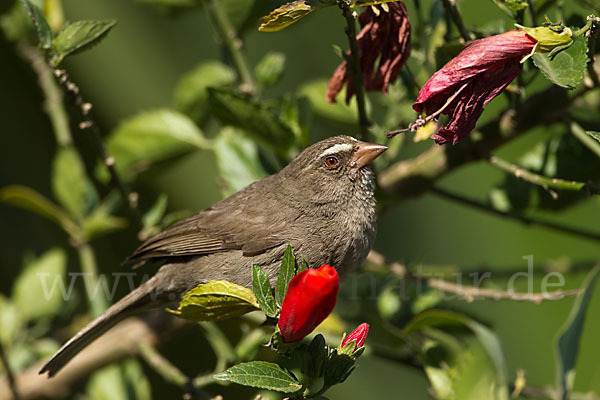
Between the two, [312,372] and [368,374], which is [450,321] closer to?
[312,372]

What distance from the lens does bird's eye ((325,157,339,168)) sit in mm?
3121

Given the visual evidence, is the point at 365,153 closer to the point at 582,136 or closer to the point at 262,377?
the point at 582,136

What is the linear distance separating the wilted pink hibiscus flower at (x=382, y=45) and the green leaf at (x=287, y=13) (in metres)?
0.36

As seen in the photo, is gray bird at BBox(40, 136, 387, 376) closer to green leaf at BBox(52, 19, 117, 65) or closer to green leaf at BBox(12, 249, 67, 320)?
green leaf at BBox(12, 249, 67, 320)

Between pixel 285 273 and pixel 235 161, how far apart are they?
1.26 metres

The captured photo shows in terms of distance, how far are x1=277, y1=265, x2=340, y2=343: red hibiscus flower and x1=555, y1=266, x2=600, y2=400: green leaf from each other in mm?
774

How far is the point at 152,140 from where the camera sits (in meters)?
3.24

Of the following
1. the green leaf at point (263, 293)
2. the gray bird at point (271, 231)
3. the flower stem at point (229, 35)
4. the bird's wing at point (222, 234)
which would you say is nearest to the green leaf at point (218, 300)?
the green leaf at point (263, 293)

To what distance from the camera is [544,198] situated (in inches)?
120

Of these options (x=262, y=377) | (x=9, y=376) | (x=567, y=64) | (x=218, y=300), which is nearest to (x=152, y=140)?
(x=9, y=376)

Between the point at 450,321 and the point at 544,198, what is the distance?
0.87 m

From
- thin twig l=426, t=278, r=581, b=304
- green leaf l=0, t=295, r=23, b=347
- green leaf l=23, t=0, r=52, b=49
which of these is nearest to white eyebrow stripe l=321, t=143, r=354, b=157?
thin twig l=426, t=278, r=581, b=304

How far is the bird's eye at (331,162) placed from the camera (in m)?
3.12

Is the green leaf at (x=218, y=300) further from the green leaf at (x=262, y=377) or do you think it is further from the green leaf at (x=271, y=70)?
the green leaf at (x=271, y=70)
